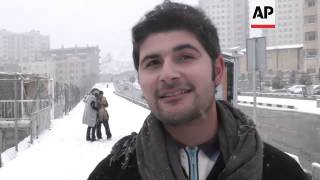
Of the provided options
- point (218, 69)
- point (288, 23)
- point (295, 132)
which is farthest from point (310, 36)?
point (288, 23)

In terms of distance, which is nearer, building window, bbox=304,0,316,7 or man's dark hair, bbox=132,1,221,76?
man's dark hair, bbox=132,1,221,76

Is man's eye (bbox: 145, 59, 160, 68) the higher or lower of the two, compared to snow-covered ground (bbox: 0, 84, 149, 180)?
higher

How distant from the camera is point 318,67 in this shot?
6831 cm

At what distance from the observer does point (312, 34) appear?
67625 millimetres

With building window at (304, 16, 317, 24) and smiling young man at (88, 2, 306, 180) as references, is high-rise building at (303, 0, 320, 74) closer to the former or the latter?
building window at (304, 16, 317, 24)

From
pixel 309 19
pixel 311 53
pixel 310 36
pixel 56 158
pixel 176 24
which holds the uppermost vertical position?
pixel 309 19

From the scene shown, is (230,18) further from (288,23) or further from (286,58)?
(286,58)

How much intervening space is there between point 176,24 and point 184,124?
433 mm

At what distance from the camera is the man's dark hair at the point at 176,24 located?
6.19 ft

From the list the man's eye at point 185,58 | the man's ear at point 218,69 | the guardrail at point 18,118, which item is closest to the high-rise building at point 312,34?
the guardrail at point 18,118

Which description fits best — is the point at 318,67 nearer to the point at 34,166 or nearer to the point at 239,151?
the point at 34,166

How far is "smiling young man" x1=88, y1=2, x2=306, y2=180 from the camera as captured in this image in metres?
1.77

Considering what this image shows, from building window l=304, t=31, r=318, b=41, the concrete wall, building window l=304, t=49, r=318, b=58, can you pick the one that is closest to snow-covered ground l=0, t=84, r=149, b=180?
the concrete wall

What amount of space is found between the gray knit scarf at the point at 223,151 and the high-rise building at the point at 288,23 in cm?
14834
